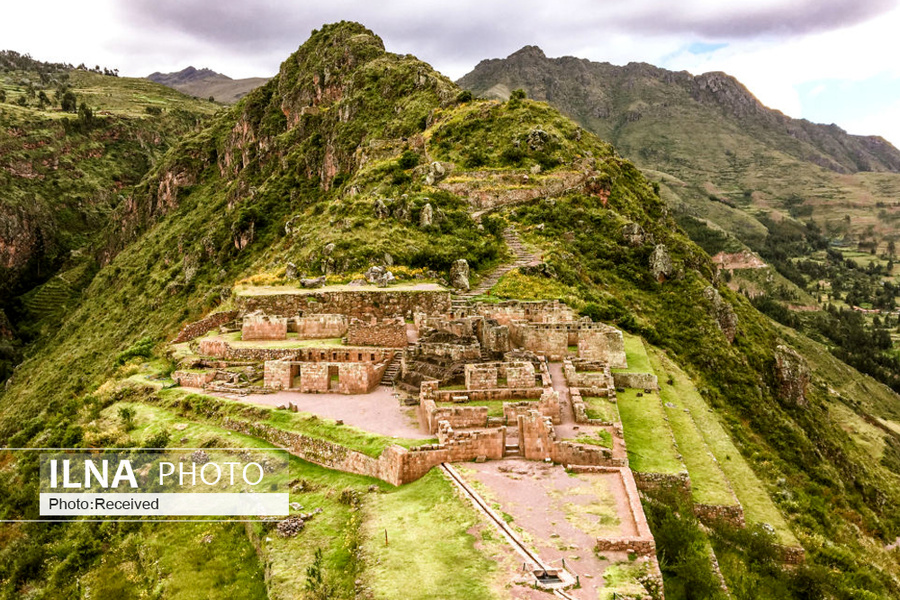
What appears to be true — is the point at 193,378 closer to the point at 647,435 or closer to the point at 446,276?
the point at 647,435

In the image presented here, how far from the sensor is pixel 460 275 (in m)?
33.7

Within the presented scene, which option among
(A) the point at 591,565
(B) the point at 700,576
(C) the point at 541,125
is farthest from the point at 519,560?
(C) the point at 541,125

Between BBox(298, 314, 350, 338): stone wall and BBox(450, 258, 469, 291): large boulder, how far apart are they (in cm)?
931

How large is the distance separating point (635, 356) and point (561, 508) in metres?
14.9

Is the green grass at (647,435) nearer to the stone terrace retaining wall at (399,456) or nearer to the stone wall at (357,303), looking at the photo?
the stone terrace retaining wall at (399,456)

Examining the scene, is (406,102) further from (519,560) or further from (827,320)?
(827,320)

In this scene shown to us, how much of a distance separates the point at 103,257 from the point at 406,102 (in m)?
91.8

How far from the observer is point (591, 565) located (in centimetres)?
916

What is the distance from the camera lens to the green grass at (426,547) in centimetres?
854

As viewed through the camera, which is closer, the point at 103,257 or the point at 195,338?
the point at 195,338

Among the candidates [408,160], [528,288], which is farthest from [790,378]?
[408,160]

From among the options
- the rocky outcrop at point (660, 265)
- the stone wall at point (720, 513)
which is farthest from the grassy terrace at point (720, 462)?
the rocky outcrop at point (660, 265)

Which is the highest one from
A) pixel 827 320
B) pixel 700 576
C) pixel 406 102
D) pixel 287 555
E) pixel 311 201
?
pixel 406 102

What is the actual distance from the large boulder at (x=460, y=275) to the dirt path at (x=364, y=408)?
13.7 metres
